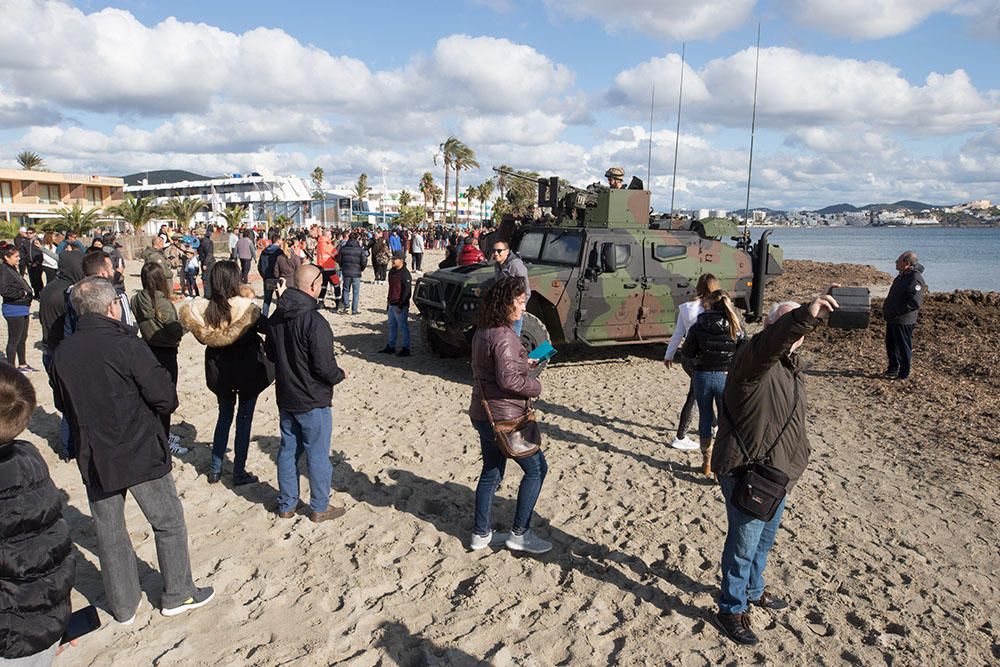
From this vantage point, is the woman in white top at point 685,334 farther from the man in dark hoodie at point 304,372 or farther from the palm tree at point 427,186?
the palm tree at point 427,186

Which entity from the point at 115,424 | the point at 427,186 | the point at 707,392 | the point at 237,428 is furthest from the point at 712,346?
the point at 427,186

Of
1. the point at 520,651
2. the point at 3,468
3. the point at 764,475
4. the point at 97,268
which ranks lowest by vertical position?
the point at 520,651

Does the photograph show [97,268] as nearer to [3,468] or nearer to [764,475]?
[3,468]

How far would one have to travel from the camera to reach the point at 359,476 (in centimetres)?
514

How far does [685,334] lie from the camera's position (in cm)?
552

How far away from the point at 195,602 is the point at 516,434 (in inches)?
73.0

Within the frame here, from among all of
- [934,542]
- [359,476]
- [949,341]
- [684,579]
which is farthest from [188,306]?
[949,341]

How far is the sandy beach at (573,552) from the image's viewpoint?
3.17m

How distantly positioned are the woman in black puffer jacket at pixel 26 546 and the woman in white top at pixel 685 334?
13.2ft

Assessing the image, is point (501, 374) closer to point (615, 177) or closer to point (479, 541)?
point (479, 541)

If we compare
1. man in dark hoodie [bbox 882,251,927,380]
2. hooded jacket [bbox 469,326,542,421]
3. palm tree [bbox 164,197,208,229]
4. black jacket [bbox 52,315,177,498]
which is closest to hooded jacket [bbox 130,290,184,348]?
black jacket [bbox 52,315,177,498]

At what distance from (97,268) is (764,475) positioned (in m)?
4.37

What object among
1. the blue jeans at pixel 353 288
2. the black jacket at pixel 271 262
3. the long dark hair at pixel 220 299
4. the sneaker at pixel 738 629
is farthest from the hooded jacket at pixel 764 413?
the blue jeans at pixel 353 288

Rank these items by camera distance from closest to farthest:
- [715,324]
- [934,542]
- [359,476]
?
[934,542] < [715,324] < [359,476]
